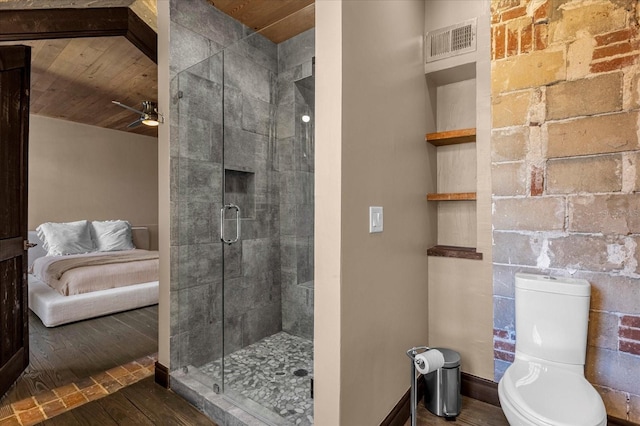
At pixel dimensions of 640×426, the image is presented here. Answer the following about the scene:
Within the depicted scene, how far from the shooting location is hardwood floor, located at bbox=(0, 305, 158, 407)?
2314 millimetres

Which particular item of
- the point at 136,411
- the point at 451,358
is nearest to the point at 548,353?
the point at 451,358

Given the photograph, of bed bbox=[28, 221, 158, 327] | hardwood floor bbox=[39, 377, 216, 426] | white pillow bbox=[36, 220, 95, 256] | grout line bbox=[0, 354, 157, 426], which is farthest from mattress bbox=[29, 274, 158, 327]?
hardwood floor bbox=[39, 377, 216, 426]

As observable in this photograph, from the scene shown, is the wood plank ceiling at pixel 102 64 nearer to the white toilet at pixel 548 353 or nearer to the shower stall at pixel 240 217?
the shower stall at pixel 240 217

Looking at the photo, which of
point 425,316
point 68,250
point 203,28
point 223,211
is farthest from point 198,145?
point 68,250

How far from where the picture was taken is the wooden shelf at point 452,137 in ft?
6.66

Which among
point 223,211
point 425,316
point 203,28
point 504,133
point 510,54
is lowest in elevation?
point 425,316

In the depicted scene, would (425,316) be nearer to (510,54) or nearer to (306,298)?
(306,298)

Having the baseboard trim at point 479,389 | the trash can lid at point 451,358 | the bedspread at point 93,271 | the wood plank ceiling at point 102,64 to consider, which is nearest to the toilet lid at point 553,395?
the trash can lid at point 451,358

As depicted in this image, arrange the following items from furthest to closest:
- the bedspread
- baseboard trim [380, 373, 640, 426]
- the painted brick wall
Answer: the bedspread, baseboard trim [380, 373, 640, 426], the painted brick wall

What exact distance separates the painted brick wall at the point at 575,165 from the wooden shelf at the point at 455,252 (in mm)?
115

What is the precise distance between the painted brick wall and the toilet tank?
0.57 feet

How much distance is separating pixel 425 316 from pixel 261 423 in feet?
3.85

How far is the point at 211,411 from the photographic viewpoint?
6.09 feet

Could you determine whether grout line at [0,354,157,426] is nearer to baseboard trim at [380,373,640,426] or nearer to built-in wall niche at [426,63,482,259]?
baseboard trim at [380,373,640,426]
